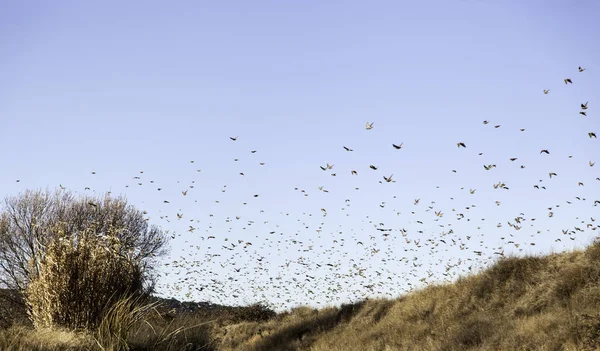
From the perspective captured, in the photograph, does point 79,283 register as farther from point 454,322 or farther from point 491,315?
point 491,315

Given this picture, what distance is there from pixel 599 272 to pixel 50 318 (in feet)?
51.5

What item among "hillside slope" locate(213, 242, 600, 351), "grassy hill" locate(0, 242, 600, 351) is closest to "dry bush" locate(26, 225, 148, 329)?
"grassy hill" locate(0, 242, 600, 351)

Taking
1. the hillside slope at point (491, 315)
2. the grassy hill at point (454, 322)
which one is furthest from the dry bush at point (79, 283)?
the hillside slope at point (491, 315)

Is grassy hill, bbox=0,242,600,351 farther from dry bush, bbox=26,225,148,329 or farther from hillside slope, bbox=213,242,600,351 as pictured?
dry bush, bbox=26,225,148,329

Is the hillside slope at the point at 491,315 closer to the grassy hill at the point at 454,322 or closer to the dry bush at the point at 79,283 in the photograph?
the grassy hill at the point at 454,322

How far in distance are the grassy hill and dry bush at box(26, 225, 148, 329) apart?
3.41ft

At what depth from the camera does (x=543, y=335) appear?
51.3ft

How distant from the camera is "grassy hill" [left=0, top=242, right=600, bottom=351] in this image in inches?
477

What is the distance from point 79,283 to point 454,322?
12837 millimetres

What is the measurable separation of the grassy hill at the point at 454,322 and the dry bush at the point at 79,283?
1.04 meters

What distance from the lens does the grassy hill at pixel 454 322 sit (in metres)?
12.1

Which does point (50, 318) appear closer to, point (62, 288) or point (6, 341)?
point (62, 288)

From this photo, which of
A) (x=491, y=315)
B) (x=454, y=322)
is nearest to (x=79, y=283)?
(x=454, y=322)

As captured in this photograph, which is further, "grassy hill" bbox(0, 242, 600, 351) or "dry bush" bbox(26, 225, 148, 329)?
"dry bush" bbox(26, 225, 148, 329)
